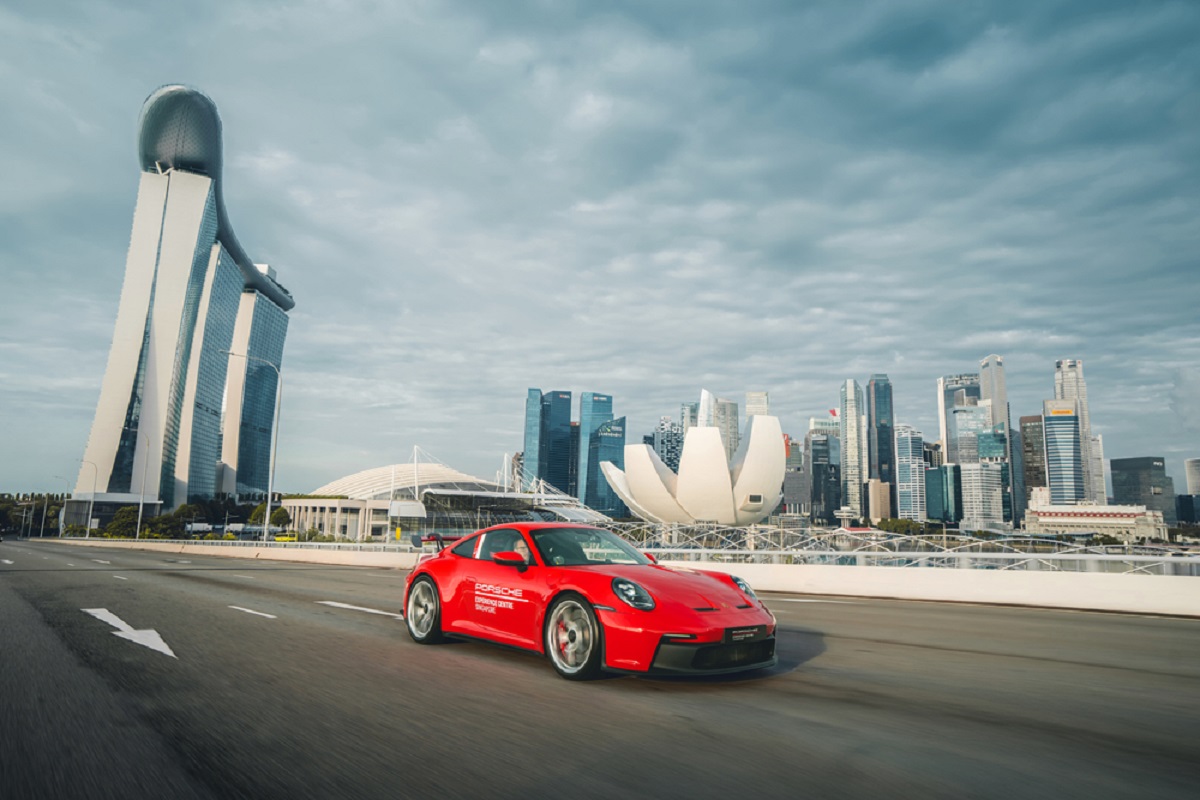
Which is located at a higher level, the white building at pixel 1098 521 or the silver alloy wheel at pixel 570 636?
the white building at pixel 1098 521

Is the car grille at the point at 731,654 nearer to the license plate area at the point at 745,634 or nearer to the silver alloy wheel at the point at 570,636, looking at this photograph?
the license plate area at the point at 745,634

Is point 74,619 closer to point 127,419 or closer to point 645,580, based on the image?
point 645,580

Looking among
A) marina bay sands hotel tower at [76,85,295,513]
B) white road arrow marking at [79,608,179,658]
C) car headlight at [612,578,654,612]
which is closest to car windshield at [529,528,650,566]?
car headlight at [612,578,654,612]

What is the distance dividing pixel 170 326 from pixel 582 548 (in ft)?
538

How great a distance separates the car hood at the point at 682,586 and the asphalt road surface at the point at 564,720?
0.65 m

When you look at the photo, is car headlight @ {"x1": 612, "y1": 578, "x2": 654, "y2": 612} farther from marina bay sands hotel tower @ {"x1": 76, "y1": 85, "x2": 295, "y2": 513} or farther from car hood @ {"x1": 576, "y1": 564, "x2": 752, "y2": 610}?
marina bay sands hotel tower @ {"x1": 76, "y1": 85, "x2": 295, "y2": 513}

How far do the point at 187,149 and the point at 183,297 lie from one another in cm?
3483

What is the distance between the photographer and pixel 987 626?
1039cm

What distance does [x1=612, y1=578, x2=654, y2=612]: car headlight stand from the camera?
18.9 ft

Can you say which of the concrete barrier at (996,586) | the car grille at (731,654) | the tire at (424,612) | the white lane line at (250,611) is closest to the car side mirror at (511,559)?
the tire at (424,612)

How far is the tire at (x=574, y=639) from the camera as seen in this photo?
587 centimetres

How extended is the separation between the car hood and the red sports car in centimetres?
1

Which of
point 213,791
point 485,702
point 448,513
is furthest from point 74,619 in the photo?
point 448,513

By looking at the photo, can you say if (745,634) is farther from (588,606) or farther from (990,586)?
(990,586)
